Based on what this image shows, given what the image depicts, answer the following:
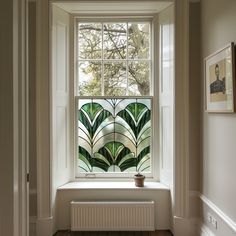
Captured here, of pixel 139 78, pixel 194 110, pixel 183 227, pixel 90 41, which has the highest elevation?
pixel 90 41

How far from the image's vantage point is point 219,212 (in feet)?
8.18

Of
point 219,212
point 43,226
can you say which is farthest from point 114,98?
point 219,212

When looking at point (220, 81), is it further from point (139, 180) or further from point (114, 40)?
point (114, 40)

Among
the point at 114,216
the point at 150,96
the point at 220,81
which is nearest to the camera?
the point at 220,81

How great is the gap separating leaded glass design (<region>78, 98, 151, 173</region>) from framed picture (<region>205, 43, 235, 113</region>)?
101cm

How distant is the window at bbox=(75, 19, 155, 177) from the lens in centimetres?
357

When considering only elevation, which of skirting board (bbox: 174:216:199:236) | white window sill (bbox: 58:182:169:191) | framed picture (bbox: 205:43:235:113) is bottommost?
skirting board (bbox: 174:216:199:236)

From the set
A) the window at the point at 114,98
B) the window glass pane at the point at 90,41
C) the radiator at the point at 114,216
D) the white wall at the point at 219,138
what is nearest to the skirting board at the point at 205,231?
the white wall at the point at 219,138

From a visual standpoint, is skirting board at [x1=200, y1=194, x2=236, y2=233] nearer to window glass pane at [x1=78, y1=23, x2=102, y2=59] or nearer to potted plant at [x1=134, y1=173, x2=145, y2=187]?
potted plant at [x1=134, y1=173, x2=145, y2=187]

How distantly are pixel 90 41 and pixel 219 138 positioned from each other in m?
1.97

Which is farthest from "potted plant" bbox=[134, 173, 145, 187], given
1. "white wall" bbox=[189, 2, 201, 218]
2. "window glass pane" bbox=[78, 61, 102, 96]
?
"window glass pane" bbox=[78, 61, 102, 96]

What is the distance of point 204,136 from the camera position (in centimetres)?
293

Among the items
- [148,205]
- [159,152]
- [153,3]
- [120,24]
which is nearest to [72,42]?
[120,24]

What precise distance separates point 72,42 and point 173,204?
217cm
